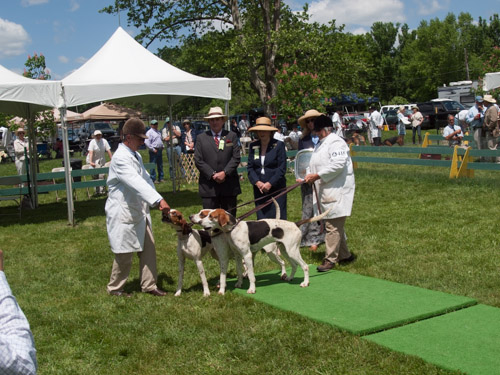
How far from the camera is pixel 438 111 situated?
35.0 meters

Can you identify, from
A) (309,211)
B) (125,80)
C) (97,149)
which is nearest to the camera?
(309,211)

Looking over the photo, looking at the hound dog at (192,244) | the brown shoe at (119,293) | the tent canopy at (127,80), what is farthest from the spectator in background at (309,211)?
the tent canopy at (127,80)

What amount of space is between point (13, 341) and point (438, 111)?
3558cm

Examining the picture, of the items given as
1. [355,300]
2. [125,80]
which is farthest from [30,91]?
[355,300]

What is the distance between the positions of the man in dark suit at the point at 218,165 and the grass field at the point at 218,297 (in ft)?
3.18

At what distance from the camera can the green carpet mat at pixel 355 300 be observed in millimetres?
5402

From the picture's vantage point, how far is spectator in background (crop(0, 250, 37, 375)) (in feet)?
6.86

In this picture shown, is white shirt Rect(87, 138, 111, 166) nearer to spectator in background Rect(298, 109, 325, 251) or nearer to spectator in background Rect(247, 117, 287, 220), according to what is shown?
spectator in background Rect(298, 109, 325, 251)

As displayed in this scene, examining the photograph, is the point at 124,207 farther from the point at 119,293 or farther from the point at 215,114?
the point at 215,114

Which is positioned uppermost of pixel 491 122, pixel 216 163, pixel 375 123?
pixel 375 123

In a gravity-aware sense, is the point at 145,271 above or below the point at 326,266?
above

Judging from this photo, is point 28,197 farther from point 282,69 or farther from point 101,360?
point 282,69

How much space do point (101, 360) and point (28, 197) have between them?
1120cm

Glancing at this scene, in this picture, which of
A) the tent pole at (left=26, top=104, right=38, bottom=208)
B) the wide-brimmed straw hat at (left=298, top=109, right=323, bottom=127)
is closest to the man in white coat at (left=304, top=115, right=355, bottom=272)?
the wide-brimmed straw hat at (left=298, top=109, right=323, bottom=127)
